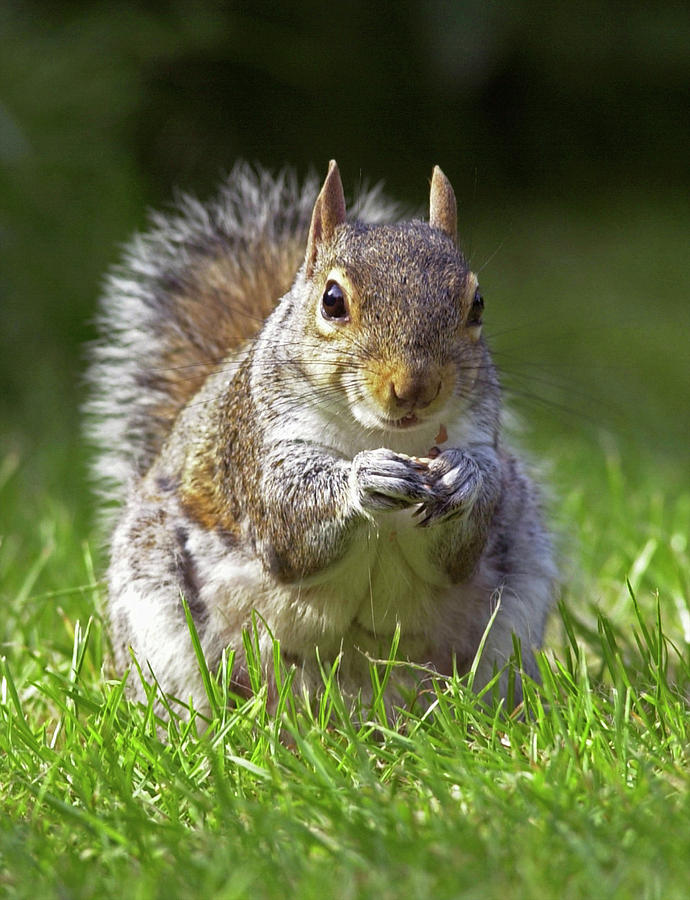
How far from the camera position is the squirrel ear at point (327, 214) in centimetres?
176

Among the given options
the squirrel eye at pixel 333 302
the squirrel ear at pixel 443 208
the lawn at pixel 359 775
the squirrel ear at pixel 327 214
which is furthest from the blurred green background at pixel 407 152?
the lawn at pixel 359 775

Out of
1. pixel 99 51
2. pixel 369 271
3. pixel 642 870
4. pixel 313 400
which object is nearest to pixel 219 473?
pixel 313 400

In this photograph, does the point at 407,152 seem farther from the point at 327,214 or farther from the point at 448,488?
the point at 448,488

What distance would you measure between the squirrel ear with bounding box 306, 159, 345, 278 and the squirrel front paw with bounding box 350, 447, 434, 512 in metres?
0.35

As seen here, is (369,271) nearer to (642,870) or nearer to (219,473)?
(219,473)

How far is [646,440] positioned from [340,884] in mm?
2784

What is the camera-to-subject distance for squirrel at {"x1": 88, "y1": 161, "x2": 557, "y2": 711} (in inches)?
62.0

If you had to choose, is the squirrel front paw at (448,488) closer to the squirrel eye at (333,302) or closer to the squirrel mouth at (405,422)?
the squirrel mouth at (405,422)

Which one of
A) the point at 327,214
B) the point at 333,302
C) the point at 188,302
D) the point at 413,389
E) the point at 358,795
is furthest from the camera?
the point at 188,302

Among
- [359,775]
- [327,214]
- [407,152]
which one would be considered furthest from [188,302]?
[407,152]

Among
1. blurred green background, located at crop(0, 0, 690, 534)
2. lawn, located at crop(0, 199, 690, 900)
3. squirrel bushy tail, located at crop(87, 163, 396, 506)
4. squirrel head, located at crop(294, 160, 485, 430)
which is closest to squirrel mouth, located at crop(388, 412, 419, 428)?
squirrel head, located at crop(294, 160, 485, 430)

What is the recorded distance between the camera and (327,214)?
177 centimetres

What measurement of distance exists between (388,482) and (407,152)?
199 inches

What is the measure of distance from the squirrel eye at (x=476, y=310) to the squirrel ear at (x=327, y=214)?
242 millimetres
